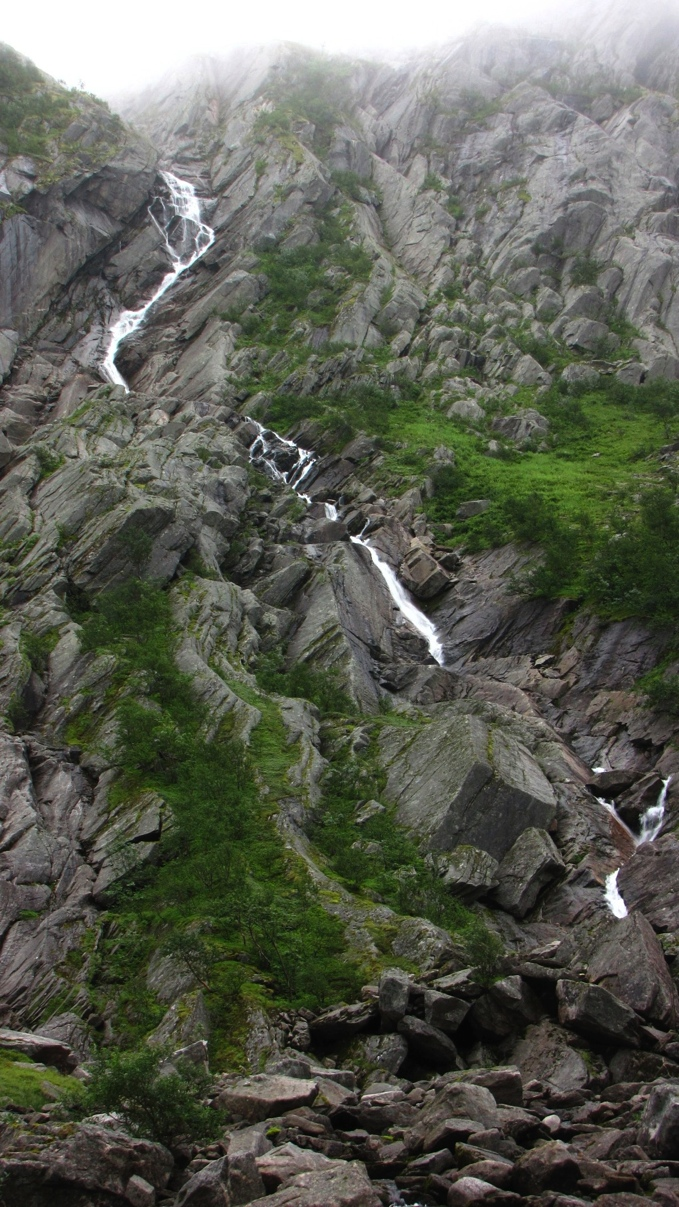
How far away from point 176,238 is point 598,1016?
84278mm

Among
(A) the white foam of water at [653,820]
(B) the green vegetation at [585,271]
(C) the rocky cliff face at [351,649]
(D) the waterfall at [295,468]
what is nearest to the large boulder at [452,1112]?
(C) the rocky cliff face at [351,649]

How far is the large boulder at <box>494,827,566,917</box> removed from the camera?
23219 millimetres

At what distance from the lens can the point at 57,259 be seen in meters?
72.6

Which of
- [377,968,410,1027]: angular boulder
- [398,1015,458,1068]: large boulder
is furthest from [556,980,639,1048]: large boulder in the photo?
[377,968,410,1027]: angular boulder

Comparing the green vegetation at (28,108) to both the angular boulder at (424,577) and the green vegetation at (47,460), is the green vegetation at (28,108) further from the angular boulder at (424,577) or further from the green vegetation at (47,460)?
the angular boulder at (424,577)

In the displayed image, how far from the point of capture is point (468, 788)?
25406 mm

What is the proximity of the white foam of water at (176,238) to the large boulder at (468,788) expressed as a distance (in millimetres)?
56887

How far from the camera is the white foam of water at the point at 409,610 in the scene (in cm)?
4281

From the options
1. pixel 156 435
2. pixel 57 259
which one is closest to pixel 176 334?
pixel 57 259

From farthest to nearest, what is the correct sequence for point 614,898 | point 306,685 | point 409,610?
point 409,610, point 306,685, point 614,898

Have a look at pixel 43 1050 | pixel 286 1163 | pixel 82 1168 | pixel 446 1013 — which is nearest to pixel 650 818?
pixel 446 1013

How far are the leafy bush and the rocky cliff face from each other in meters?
0.35

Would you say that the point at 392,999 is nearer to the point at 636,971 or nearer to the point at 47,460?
the point at 636,971

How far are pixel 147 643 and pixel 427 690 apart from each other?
1223 centimetres
